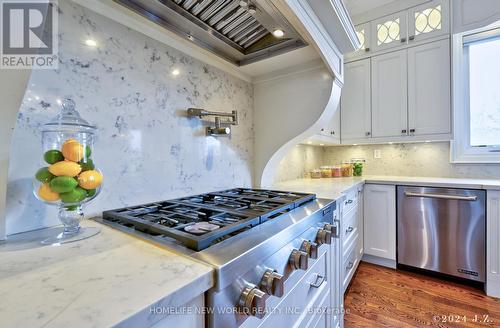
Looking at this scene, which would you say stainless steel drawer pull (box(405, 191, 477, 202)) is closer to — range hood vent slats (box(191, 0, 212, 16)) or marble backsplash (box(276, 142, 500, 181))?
marble backsplash (box(276, 142, 500, 181))

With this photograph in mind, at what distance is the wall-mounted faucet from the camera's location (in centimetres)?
111

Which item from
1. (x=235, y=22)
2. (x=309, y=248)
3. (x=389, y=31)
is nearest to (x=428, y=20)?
(x=389, y=31)

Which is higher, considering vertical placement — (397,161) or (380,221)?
(397,161)

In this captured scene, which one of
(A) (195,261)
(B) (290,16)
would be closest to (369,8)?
(B) (290,16)

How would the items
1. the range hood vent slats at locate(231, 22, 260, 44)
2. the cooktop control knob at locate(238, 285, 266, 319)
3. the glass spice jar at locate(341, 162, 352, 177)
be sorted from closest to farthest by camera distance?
1. the cooktop control knob at locate(238, 285, 266, 319)
2. the range hood vent slats at locate(231, 22, 260, 44)
3. the glass spice jar at locate(341, 162, 352, 177)

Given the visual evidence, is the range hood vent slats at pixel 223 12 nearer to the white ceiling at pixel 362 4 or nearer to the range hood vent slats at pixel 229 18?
the range hood vent slats at pixel 229 18

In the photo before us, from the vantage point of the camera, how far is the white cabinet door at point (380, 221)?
2094 mm

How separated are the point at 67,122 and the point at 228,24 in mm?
779

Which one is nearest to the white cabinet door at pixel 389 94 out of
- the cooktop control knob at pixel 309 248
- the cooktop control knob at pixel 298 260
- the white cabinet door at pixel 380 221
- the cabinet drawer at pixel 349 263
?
the white cabinet door at pixel 380 221

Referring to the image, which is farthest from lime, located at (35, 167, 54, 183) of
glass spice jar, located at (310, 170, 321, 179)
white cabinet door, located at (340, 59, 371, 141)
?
white cabinet door, located at (340, 59, 371, 141)

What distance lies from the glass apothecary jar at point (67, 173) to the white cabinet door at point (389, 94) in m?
2.53

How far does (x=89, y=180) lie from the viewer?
622 millimetres

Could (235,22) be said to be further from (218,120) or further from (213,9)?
(218,120)

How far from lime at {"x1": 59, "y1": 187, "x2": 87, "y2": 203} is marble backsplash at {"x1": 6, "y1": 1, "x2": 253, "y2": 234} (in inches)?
6.4
